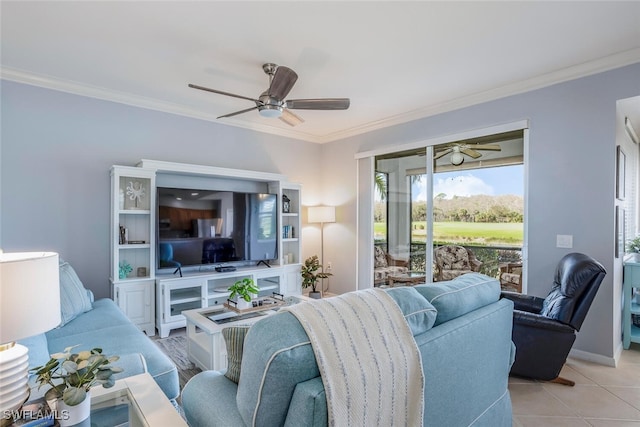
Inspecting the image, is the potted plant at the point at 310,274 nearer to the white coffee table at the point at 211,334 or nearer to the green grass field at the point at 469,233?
the green grass field at the point at 469,233

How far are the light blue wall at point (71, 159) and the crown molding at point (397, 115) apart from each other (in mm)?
73

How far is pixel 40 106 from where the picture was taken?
128 inches

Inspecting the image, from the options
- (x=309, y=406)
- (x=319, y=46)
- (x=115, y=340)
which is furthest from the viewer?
(x=319, y=46)

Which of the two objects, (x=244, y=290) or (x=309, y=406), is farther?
(x=244, y=290)

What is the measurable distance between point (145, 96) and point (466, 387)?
13.3 ft

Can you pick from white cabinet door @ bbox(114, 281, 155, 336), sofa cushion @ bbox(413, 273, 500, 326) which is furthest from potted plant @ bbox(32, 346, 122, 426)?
white cabinet door @ bbox(114, 281, 155, 336)

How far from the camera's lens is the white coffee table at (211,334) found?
2.45 meters

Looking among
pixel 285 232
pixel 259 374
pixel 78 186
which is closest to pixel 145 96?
pixel 78 186

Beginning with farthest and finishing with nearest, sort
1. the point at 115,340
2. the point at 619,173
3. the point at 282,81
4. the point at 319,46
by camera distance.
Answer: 1. the point at 619,173
2. the point at 319,46
3. the point at 282,81
4. the point at 115,340

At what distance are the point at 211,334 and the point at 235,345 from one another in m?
1.30

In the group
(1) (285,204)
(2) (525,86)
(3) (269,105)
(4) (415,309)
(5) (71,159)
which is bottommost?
(4) (415,309)

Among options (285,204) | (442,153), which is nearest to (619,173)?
(442,153)

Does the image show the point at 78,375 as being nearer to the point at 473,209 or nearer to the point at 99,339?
the point at 99,339

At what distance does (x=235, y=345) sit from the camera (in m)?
1.26
